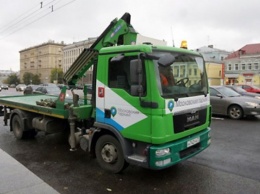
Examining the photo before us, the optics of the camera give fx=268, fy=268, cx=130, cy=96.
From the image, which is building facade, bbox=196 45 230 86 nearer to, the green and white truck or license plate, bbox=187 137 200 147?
the green and white truck

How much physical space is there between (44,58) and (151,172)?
12052 centimetres

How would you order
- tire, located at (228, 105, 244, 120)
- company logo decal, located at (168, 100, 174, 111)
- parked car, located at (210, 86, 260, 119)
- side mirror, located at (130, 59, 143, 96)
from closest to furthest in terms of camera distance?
side mirror, located at (130, 59, 143, 96) < company logo decal, located at (168, 100, 174, 111) < parked car, located at (210, 86, 260, 119) < tire, located at (228, 105, 244, 120)

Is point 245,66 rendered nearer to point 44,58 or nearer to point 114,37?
point 114,37

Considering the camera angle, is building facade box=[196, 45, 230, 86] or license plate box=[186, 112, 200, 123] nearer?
license plate box=[186, 112, 200, 123]

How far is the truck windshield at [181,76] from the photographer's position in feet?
14.2

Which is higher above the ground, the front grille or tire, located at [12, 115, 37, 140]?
the front grille

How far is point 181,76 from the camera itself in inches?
188

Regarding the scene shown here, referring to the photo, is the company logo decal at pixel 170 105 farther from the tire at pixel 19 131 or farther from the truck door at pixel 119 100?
the tire at pixel 19 131

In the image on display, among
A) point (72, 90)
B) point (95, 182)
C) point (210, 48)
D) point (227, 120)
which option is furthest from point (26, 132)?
point (210, 48)

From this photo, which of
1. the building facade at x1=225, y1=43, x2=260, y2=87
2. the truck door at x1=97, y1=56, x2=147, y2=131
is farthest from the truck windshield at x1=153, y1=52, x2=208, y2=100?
the building facade at x1=225, y1=43, x2=260, y2=87

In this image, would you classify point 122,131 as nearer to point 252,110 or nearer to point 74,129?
point 74,129

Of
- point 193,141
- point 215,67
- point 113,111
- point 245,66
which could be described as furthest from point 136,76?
point 215,67

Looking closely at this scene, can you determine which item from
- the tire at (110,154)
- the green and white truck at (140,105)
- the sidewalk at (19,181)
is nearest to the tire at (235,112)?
the green and white truck at (140,105)

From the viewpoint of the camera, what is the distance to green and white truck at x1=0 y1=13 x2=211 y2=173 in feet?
14.0
